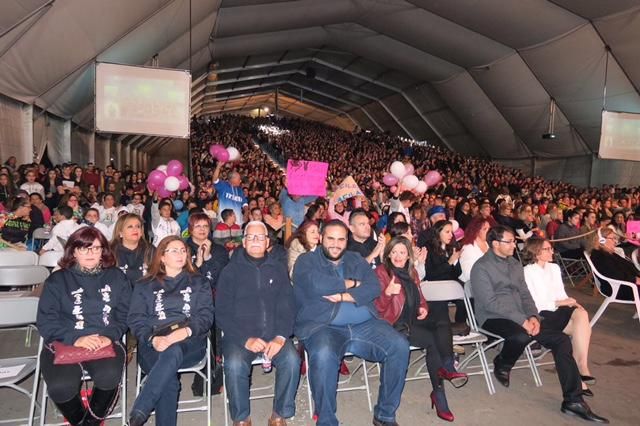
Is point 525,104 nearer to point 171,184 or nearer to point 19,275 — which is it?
point 171,184

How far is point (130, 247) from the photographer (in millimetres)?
4164

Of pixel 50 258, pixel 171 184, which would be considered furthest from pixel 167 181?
pixel 50 258

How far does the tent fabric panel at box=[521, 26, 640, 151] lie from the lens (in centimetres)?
1562

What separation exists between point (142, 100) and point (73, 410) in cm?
705

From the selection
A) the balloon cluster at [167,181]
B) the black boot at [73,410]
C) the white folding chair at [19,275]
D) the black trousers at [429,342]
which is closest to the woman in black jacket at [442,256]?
the black trousers at [429,342]

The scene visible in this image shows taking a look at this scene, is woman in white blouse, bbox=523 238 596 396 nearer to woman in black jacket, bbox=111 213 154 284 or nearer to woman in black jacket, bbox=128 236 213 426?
woman in black jacket, bbox=128 236 213 426


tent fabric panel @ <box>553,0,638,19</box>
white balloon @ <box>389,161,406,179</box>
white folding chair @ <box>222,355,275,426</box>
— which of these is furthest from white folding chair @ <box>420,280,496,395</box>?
tent fabric panel @ <box>553,0,638,19</box>

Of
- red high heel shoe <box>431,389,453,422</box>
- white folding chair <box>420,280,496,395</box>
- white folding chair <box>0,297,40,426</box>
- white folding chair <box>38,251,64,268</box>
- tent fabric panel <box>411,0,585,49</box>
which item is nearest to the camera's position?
white folding chair <box>0,297,40,426</box>

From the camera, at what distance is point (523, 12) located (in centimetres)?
1507

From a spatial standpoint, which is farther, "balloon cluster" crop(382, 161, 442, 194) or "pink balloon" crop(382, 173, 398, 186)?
"pink balloon" crop(382, 173, 398, 186)

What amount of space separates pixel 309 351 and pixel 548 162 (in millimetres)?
21889

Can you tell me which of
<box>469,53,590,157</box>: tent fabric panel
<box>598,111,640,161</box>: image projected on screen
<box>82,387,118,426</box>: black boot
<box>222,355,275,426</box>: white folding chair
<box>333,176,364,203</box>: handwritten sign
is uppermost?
<box>469,53,590,157</box>: tent fabric panel

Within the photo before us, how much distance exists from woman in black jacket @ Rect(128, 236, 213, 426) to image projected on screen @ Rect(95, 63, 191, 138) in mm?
6125

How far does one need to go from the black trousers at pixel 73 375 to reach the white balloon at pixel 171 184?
4.77 metres
